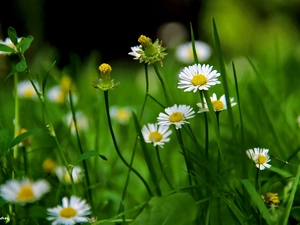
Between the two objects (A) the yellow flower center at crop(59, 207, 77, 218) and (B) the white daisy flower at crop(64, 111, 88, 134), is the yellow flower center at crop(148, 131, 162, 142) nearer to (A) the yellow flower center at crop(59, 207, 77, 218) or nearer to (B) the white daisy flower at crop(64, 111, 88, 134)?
(A) the yellow flower center at crop(59, 207, 77, 218)

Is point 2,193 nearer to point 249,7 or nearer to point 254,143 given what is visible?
point 254,143

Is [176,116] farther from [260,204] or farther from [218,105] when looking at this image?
[260,204]

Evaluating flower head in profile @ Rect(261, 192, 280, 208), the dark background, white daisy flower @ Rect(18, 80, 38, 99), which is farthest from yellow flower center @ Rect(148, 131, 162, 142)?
the dark background

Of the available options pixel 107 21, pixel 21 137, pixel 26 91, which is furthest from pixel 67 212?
pixel 107 21

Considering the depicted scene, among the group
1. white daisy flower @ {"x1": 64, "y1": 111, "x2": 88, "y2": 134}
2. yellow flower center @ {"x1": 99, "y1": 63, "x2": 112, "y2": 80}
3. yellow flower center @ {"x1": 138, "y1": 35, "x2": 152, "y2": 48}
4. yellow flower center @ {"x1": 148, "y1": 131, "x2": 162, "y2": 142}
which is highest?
yellow flower center @ {"x1": 138, "y1": 35, "x2": 152, "y2": 48}

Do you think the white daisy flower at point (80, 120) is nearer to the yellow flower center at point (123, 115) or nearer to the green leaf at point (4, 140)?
the yellow flower center at point (123, 115)

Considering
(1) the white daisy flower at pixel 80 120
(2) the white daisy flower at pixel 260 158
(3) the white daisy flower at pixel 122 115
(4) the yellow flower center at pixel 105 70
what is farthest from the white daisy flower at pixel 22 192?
(3) the white daisy flower at pixel 122 115

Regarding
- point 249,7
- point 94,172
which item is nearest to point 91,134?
point 94,172
